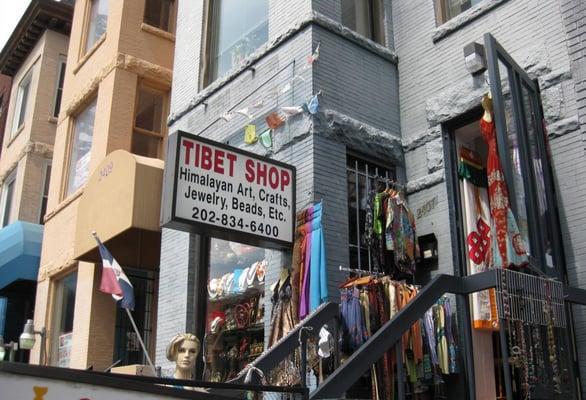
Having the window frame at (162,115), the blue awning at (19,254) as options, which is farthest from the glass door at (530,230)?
the blue awning at (19,254)

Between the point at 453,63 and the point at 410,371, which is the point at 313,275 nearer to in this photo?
the point at 410,371

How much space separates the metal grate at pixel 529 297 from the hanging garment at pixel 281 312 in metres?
2.36

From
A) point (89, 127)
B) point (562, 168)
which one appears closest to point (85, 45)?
point (89, 127)

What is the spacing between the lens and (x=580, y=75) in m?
6.33

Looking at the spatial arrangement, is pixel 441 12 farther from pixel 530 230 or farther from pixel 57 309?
pixel 57 309

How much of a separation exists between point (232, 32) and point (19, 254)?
738cm

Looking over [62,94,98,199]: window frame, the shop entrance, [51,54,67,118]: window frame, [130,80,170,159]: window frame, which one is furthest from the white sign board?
[51,54,67,118]: window frame

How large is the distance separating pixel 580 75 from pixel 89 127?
9.66m

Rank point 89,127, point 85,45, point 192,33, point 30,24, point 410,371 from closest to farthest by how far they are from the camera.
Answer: point 410,371, point 192,33, point 89,127, point 85,45, point 30,24

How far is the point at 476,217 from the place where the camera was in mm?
7383

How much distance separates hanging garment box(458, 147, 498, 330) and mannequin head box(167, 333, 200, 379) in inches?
107

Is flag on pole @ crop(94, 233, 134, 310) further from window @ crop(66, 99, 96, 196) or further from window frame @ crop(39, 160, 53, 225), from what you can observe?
window frame @ crop(39, 160, 53, 225)

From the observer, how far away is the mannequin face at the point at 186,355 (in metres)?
5.97

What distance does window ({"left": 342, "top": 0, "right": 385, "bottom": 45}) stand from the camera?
877 centimetres
